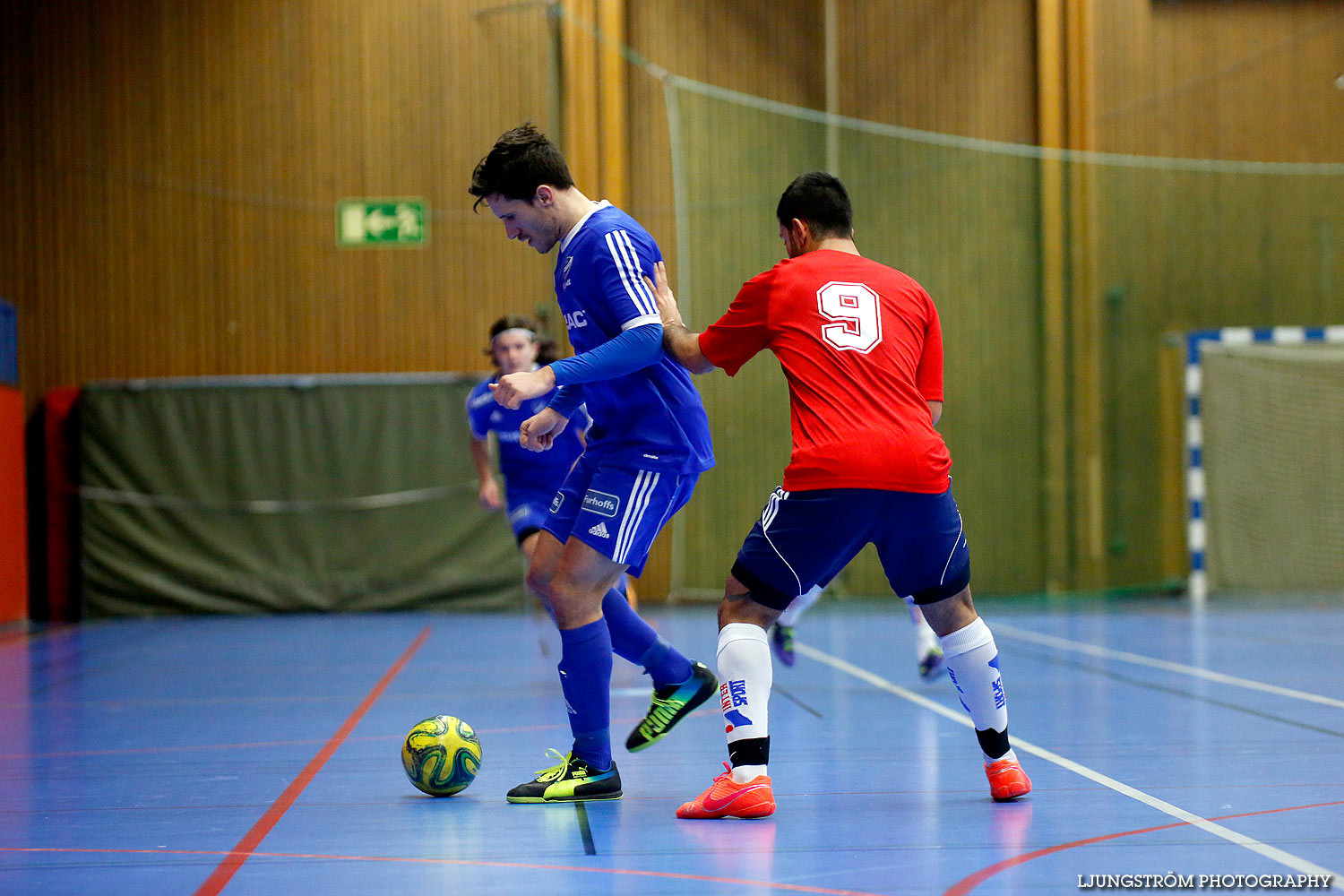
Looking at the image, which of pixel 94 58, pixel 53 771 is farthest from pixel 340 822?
pixel 94 58

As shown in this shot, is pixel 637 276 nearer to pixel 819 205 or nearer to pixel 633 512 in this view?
pixel 819 205

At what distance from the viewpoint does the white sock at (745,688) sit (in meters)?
3.31

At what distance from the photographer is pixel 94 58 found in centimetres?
1247

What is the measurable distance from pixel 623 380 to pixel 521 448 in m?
3.11

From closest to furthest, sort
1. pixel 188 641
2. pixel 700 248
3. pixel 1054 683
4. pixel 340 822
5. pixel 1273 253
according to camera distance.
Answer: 1. pixel 340 822
2. pixel 1054 683
3. pixel 188 641
4. pixel 700 248
5. pixel 1273 253

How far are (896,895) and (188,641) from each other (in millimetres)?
8100

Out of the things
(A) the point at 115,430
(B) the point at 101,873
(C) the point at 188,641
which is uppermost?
(A) the point at 115,430

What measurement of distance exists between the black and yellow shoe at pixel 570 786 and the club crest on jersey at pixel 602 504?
74cm

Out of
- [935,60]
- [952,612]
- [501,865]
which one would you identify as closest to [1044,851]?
[952,612]

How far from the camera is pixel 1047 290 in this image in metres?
12.3

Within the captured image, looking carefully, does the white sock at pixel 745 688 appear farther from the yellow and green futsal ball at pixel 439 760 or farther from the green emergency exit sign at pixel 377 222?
the green emergency exit sign at pixel 377 222

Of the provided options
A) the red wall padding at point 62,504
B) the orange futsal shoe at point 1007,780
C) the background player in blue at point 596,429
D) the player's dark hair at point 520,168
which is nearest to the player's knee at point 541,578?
the background player in blue at point 596,429

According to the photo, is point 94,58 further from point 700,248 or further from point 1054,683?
point 1054,683

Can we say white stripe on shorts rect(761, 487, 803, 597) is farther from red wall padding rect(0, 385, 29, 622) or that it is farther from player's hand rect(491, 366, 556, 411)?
red wall padding rect(0, 385, 29, 622)
